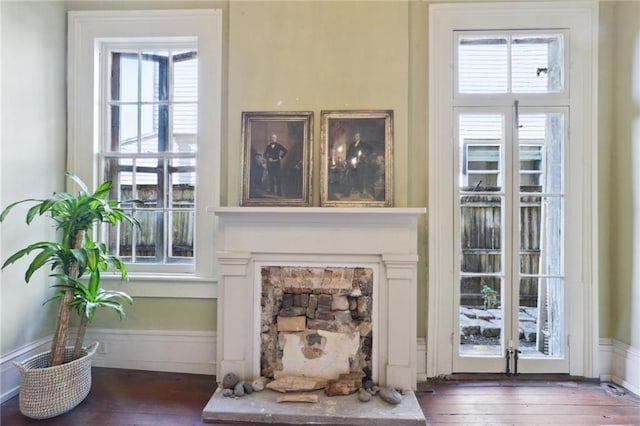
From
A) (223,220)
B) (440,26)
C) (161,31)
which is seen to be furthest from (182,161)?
(440,26)

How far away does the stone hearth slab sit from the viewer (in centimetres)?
182

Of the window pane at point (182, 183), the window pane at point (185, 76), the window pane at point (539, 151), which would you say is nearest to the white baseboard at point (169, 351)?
the window pane at point (182, 183)

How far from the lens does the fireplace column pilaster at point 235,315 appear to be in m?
2.16

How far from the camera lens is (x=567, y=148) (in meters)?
2.37

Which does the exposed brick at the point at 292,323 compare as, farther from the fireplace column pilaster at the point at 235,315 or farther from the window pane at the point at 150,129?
the window pane at the point at 150,129

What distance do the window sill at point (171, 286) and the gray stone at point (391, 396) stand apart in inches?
53.2

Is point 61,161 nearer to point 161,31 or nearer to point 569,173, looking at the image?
point 161,31

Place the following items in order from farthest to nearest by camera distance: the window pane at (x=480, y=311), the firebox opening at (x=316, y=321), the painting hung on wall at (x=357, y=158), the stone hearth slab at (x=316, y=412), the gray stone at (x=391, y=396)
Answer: the window pane at (x=480, y=311) → the painting hung on wall at (x=357, y=158) → the firebox opening at (x=316, y=321) → the gray stone at (x=391, y=396) → the stone hearth slab at (x=316, y=412)

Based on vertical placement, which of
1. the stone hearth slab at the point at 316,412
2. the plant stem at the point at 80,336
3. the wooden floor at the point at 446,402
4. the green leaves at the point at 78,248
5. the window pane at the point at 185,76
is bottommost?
the wooden floor at the point at 446,402

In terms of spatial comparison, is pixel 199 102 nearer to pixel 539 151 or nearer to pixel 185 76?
pixel 185 76

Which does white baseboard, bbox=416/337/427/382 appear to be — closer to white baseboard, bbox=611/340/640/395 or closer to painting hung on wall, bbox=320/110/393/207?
painting hung on wall, bbox=320/110/393/207

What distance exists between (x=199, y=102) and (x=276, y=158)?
749 mm

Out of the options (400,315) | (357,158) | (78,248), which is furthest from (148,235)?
(400,315)

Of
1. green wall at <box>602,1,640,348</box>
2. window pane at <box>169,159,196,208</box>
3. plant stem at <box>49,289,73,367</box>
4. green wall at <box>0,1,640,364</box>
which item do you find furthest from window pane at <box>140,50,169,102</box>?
green wall at <box>602,1,640,348</box>
